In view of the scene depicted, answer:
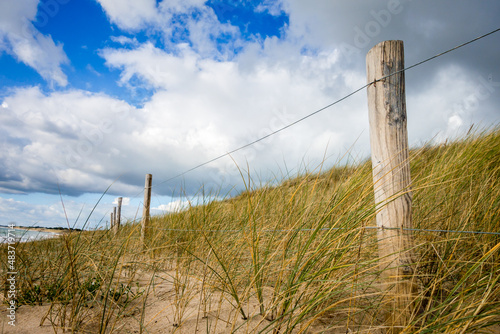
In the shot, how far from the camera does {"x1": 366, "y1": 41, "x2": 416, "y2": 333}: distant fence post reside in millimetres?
1837

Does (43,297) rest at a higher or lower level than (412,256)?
lower

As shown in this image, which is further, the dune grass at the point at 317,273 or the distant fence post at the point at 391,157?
the distant fence post at the point at 391,157

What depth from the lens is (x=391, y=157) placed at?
1.96 metres

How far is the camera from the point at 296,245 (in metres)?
2.08

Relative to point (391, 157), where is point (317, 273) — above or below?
below

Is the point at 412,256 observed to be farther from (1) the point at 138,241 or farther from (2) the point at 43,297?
(1) the point at 138,241

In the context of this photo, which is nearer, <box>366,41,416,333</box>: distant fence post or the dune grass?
the dune grass

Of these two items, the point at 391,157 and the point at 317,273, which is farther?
the point at 391,157

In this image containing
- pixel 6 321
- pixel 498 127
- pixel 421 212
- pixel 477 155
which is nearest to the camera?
pixel 6 321

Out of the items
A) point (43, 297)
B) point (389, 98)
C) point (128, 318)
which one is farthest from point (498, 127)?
point (43, 297)

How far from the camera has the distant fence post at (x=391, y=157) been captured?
1.84m

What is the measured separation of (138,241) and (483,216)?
451 centimetres

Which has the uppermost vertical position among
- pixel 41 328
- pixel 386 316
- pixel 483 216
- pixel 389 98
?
pixel 389 98

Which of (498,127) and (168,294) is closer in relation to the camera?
(168,294)
